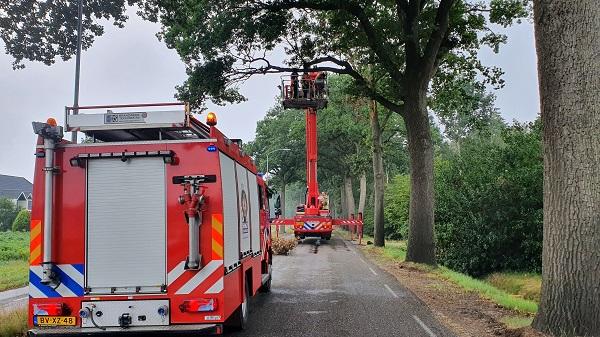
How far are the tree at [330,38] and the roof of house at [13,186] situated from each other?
7776 centimetres

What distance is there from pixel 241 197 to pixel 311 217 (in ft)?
75.8

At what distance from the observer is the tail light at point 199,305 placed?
684cm

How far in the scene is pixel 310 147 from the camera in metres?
30.0

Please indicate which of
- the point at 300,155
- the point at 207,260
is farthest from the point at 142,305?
the point at 300,155

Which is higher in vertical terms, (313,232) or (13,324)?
(313,232)

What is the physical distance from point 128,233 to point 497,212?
16134mm

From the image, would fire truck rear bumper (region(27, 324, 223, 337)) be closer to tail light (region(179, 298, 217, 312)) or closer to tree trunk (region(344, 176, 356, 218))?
tail light (region(179, 298, 217, 312))

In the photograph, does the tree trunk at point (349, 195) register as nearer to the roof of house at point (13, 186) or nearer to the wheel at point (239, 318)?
the wheel at point (239, 318)

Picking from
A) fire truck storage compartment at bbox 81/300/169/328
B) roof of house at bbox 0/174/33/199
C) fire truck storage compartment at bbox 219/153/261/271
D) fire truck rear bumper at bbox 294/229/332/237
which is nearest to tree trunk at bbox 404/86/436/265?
fire truck storage compartment at bbox 219/153/261/271

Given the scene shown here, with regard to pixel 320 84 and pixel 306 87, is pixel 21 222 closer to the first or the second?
pixel 306 87

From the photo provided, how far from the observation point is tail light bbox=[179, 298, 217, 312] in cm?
684

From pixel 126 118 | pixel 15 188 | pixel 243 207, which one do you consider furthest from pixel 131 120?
pixel 15 188

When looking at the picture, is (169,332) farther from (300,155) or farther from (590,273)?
(300,155)

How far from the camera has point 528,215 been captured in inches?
767
